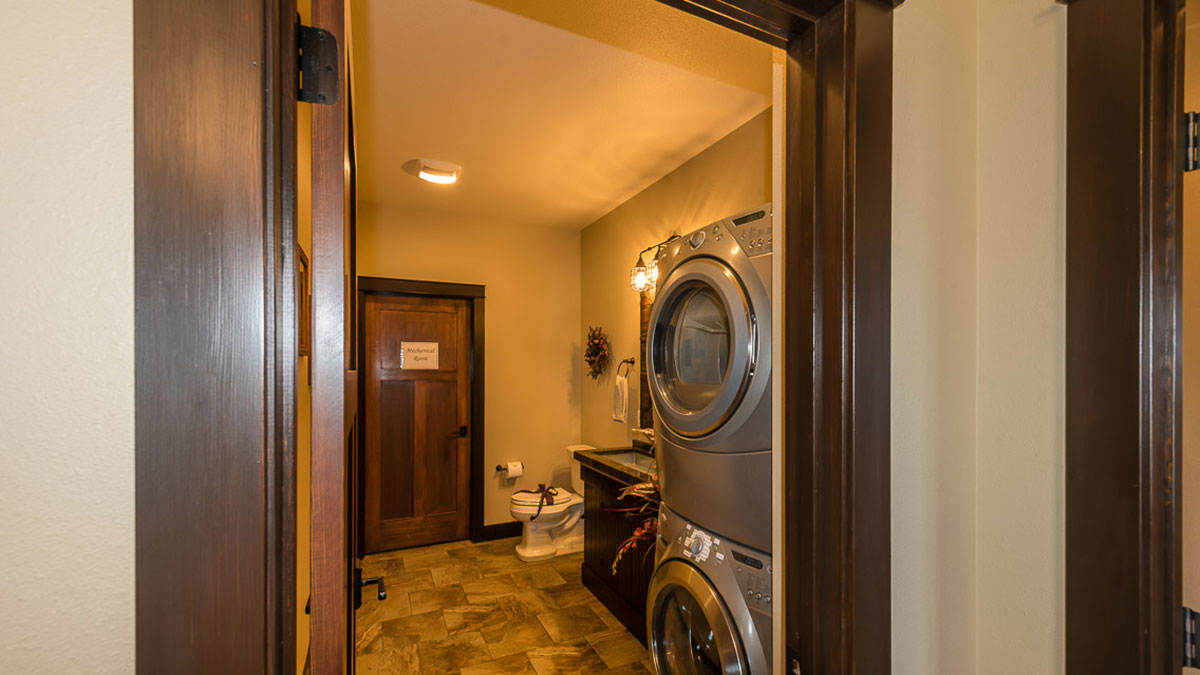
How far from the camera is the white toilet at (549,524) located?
3771mm

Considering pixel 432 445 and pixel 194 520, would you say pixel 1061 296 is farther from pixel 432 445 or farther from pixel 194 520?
pixel 432 445

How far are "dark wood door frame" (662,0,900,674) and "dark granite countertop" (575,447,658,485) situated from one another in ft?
5.48

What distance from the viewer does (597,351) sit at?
4043mm

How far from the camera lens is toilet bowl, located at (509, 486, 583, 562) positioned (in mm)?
3771

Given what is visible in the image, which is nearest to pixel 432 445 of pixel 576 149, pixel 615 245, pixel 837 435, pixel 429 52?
pixel 615 245

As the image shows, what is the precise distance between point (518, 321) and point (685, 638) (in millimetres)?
3132

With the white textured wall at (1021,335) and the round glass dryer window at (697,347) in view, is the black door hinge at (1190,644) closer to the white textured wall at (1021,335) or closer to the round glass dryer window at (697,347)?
the white textured wall at (1021,335)

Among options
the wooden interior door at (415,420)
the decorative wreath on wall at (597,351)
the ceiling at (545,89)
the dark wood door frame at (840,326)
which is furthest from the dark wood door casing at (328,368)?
the wooden interior door at (415,420)

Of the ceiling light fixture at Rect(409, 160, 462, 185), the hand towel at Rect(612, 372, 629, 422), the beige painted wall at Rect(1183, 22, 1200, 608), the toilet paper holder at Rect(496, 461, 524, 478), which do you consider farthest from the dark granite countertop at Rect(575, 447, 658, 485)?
the ceiling light fixture at Rect(409, 160, 462, 185)

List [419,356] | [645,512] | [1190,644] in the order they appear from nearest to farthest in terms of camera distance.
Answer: [1190,644]
[645,512]
[419,356]

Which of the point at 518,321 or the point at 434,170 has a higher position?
the point at 434,170

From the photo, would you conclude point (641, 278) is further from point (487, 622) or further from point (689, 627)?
point (487, 622)

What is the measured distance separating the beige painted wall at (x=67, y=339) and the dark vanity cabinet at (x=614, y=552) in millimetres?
2278

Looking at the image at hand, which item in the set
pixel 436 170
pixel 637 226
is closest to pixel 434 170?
pixel 436 170
